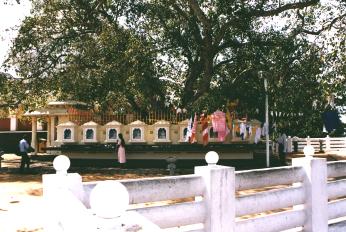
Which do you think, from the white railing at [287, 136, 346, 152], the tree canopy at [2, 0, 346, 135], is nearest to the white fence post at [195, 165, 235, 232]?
the tree canopy at [2, 0, 346, 135]

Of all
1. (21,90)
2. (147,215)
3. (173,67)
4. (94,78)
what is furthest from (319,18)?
(147,215)

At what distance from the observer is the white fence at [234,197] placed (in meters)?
4.30

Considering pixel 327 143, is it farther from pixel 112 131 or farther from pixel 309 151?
pixel 309 151

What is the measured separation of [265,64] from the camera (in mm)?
20547

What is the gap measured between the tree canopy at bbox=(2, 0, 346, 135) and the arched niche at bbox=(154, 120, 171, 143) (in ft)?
5.13

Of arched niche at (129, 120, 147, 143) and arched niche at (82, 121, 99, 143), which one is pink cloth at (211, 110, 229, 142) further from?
arched niche at (82, 121, 99, 143)

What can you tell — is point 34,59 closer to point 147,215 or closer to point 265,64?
point 265,64

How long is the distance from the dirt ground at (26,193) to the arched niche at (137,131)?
1848 millimetres

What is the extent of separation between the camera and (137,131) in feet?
68.9

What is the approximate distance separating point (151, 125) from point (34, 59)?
787cm

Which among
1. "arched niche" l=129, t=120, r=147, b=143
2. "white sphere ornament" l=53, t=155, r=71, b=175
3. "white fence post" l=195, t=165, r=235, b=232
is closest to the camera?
"white sphere ornament" l=53, t=155, r=71, b=175

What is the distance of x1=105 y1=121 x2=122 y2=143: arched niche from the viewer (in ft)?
69.5

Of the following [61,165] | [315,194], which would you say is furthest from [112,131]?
[61,165]

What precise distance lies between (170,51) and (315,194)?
61.7ft
